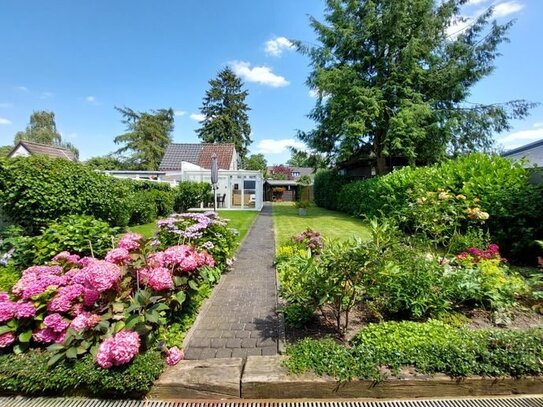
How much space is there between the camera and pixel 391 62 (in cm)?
1542

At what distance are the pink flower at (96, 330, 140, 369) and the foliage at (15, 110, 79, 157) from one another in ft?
162

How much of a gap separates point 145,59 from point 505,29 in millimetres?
18722

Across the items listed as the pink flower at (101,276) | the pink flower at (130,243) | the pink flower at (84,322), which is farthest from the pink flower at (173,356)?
the pink flower at (130,243)

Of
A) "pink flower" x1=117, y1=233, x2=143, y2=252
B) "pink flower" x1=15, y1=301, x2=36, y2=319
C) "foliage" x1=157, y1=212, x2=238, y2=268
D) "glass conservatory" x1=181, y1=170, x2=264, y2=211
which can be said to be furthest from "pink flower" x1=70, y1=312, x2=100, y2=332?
"glass conservatory" x1=181, y1=170, x2=264, y2=211

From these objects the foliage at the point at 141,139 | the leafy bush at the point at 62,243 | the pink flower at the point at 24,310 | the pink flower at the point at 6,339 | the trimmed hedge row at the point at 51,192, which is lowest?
the pink flower at the point at 6,339

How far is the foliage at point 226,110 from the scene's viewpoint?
4322cm

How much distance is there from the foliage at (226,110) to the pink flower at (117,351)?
4230cm

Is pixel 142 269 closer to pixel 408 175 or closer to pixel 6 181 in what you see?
pixel 6 181

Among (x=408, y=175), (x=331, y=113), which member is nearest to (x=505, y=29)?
(x=331, y=113)

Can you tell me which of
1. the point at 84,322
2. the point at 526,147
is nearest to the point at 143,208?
the point at 84,322

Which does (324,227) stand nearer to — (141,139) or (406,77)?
(406,77)

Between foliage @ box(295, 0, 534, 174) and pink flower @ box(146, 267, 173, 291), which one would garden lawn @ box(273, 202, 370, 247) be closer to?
pink flower @ box(146, 267, 173, 291)

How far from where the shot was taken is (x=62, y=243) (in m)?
4.51

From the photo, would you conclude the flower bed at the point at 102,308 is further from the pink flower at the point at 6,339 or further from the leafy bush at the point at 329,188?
the leafy bush at the point at 329,188
